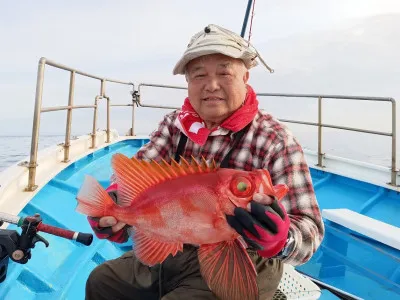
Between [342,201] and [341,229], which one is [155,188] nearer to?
[341,229]

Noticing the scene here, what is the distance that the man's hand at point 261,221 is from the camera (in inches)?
43.0

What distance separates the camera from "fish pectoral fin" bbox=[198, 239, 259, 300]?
1223 mm

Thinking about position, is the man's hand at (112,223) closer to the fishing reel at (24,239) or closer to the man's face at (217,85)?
the fishing reel at (24,239)

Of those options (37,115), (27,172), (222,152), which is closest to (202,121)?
(222,152)

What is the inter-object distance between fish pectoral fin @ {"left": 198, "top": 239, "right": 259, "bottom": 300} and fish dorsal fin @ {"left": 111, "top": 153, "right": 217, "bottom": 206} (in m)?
0.28

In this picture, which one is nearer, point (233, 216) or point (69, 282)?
point (233, 216)

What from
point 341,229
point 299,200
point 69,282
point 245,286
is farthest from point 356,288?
point 69,282

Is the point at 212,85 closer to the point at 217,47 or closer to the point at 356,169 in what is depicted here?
the point at 217,47

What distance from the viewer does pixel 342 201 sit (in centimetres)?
432

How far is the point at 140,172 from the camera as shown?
1.30 m

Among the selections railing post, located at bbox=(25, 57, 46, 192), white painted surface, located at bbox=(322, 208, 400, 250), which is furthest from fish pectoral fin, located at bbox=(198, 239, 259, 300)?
railing post, located at bbox=(25, 57, 46, 192)

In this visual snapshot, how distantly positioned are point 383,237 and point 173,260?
197 cm

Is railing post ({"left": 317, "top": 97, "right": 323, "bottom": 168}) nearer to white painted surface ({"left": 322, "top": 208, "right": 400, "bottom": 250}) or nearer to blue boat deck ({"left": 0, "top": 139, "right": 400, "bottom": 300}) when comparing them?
blue boat deck ({"left": 0, "top": 139, "right": 400, "bottom": 300})

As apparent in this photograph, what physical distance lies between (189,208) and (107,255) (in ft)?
6.13
